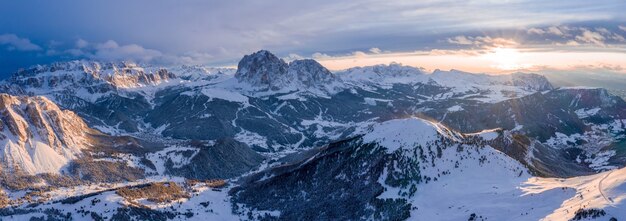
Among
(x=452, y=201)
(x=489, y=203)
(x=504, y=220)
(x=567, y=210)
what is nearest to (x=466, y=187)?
(x=452, y=201)

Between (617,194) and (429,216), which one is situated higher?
(617,194)

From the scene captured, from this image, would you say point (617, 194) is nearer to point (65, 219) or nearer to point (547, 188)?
point (547, 188)

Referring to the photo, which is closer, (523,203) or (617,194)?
(617,194)

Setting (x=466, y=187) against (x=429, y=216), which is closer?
(x=429, y=216)

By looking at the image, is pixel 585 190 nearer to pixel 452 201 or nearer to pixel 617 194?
pixel 617 194

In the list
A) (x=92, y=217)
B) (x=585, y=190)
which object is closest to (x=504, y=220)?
(x=585, y=190)

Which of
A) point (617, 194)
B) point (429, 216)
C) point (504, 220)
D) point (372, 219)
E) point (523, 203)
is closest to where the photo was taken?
point (617, 194)

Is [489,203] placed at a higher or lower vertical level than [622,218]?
lower

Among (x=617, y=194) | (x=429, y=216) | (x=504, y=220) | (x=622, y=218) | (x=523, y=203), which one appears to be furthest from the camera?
(x=429, y=216)

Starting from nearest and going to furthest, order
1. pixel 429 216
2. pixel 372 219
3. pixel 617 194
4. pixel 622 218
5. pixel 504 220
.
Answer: pixel 622 218 → pixel 617 194 → pixel 504 220 → pixel 429 216 → pixel 372 219

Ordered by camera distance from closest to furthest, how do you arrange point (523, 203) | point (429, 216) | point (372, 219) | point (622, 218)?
1. point (622, 218)
2. point (523, 203)
3. point (429, 216)
4. point (372, 219)
